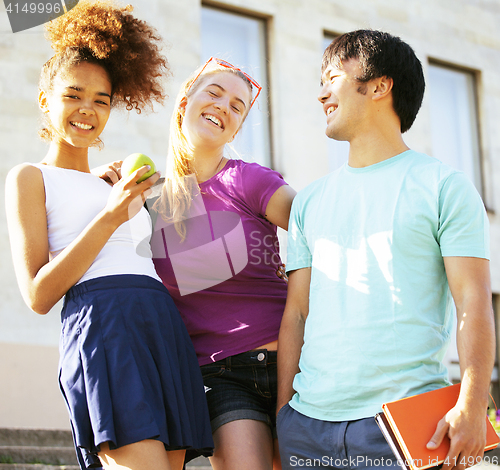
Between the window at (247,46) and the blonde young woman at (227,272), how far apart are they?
534cm

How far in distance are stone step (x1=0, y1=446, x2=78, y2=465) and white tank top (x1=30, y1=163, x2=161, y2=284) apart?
2.41m

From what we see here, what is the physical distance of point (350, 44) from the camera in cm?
246

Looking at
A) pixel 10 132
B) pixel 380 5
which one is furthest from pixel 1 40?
pixel 380 5

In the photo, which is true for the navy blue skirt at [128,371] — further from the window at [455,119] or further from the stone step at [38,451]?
the window at [455,119]

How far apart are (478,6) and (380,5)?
78.8 inches

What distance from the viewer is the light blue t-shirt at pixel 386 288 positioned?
1968 mm

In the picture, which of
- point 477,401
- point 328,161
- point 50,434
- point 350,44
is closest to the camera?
point 477,401

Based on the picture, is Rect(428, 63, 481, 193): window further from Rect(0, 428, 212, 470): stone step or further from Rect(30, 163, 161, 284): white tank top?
Rect(30, 163, 161, 284): white tank top

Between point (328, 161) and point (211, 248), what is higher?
point (328, 161)

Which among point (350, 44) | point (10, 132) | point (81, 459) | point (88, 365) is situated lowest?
point (81, 459)

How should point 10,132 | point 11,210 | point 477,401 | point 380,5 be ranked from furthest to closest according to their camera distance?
point 380,5
point 10,132
point 11,210
point 477,401

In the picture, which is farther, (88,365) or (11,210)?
(11,210)

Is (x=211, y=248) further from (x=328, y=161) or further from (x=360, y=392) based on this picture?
(x=328, y=161)

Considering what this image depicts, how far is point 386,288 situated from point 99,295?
36.1 inches
